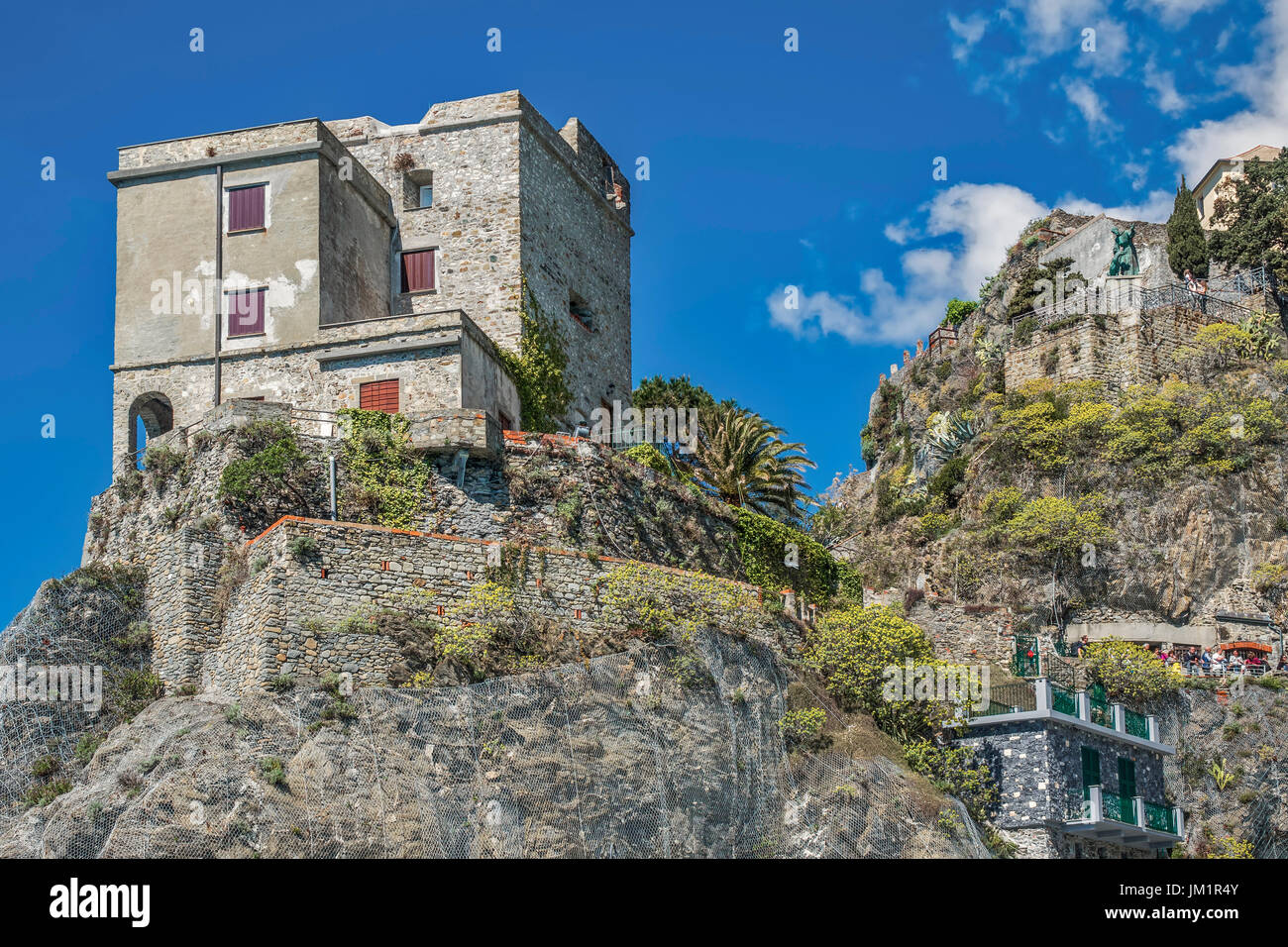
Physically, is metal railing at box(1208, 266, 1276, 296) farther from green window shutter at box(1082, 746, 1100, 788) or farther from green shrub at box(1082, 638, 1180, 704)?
green window shutter at box(1082, 746, 1100, 788)

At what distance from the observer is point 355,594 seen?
27.0 m

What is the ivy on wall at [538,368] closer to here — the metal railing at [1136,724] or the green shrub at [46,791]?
the green shrub at [46,791]

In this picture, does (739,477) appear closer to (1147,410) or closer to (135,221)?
(1147,410)

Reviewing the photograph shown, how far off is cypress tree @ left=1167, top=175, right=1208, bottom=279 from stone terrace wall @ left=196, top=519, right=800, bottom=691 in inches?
990

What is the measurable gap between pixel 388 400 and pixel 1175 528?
19.6 m

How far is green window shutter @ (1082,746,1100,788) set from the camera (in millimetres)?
30175

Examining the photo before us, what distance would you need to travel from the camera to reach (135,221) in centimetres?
3706

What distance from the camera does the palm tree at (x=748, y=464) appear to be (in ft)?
129

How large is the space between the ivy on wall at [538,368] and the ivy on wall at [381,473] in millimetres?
5555

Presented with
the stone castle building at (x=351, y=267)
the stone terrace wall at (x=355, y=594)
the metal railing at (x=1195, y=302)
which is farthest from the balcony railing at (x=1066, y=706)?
the metal railing at (x=1195, y=302)

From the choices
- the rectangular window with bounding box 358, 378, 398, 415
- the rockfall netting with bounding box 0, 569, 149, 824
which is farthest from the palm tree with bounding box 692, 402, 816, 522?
the rockfall netting with bounding box 0, 569, 149, 824

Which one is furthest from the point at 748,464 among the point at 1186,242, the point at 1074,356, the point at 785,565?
the point at 1186,242
